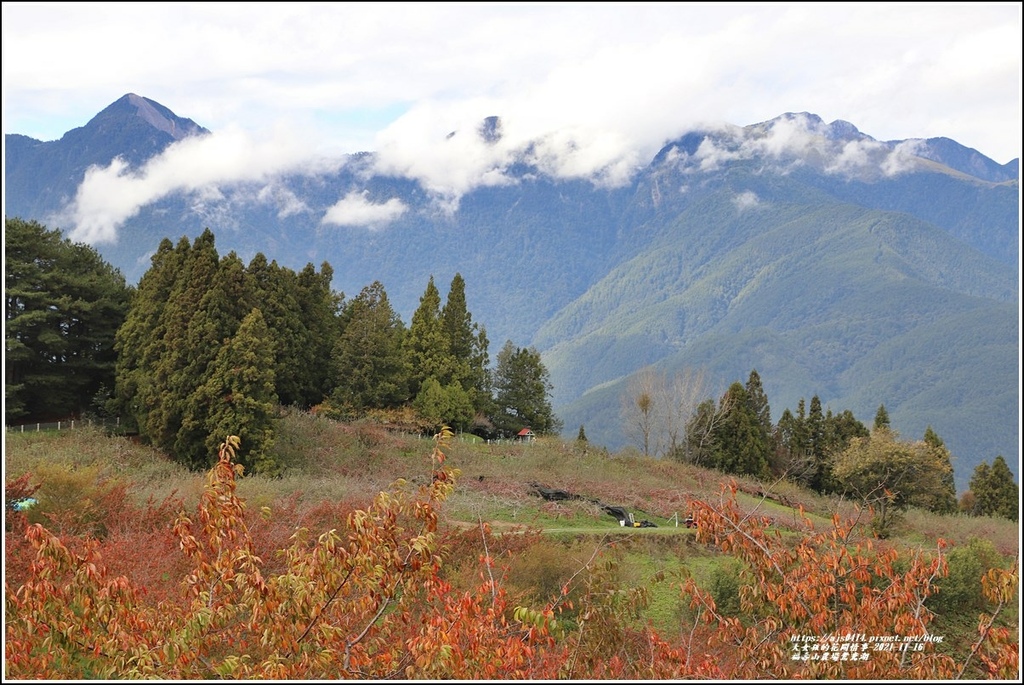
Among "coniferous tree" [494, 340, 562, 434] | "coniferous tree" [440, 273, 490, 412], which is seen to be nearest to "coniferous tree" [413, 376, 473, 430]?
"coniferous tree" [440, 273, 490, 412]

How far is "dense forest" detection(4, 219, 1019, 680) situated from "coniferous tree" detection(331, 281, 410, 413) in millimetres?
141

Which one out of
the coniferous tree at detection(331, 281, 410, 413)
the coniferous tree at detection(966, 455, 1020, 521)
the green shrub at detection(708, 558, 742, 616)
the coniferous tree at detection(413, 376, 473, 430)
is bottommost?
the coniferous tree at detection(966, 455, 1020, 521)

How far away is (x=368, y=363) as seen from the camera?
3456cm

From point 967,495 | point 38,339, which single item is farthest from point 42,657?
point 967,495

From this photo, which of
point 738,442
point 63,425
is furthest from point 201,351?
point 738,442

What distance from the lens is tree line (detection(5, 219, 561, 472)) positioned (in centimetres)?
2555

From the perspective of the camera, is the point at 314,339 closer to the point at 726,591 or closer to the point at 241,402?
the point at 241,402

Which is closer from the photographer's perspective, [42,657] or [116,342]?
[42,657]

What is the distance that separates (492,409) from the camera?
4231 cm

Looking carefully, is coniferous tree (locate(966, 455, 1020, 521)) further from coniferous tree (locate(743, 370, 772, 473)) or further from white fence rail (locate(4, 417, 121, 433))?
white fence rail (locate(4, 417, 121, 433))

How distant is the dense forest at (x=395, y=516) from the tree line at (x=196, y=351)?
0.11m

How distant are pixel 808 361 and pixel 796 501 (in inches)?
6372

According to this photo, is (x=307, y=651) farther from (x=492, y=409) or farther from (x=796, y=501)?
(x=492, y=409)

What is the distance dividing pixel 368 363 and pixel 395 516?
29.5 metres
